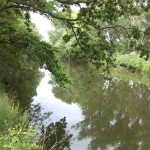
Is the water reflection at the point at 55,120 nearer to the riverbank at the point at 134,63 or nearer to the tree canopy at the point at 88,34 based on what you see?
the tree canopy at the point at 88,34

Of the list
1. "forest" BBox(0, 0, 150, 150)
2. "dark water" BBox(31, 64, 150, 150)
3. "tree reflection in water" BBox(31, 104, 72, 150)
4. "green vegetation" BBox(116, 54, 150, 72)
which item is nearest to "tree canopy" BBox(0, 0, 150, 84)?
"forest" BBox(0, 0, 150, 150)

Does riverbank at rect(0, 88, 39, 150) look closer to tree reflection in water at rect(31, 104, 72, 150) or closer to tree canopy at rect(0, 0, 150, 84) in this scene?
tree reflection in water at rect(31, 104, 72, 150)

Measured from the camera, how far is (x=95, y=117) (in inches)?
883

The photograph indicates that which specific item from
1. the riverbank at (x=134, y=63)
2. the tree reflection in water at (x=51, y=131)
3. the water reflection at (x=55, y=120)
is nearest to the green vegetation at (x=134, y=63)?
the riverbank at (x=134, y=63)

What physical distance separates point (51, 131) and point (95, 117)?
18.3 feet

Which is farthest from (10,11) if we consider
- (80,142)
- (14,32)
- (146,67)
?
(146,67)

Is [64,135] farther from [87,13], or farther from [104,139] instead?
[87,13]

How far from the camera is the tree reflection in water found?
50.5 feet

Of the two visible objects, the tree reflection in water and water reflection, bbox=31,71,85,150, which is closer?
the tree reflection in water

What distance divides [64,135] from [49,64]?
356 centimetres

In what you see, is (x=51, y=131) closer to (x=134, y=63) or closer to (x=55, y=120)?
(x=55, y=120)

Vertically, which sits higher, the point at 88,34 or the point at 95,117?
the point at 95,117

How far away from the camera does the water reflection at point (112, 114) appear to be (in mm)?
17547

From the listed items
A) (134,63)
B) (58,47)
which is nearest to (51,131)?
(58,47)
